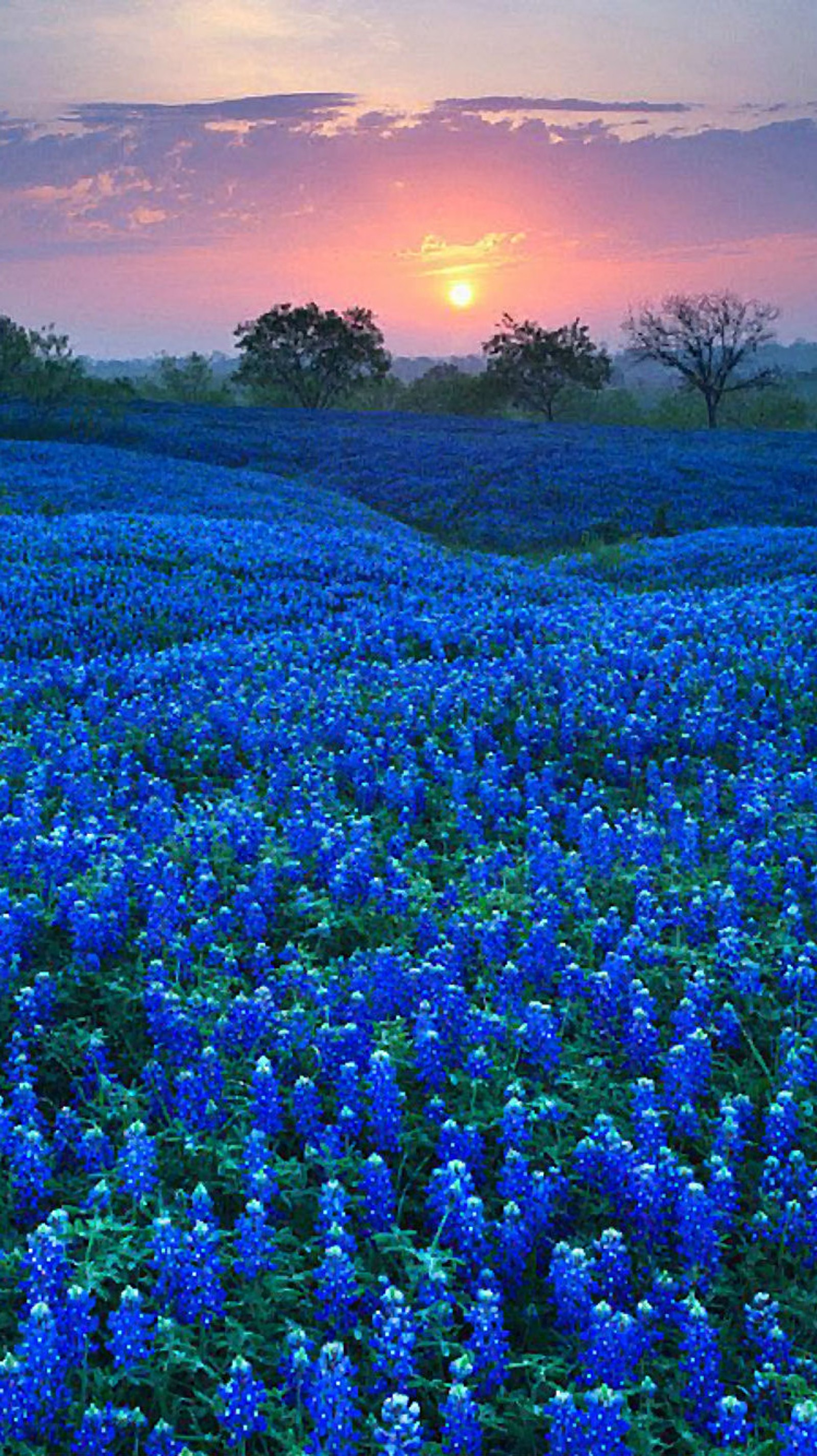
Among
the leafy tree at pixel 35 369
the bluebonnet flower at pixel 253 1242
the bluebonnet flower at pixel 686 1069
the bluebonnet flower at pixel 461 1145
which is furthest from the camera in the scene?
the leafy tree at pixel 35 369

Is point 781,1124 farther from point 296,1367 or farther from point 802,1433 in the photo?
point 296,1367

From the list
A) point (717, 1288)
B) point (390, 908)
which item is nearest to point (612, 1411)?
point (717, 1288)

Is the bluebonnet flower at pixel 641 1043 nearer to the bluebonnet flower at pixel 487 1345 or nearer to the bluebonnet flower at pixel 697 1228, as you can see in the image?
the bluebonnet flower at pixel 697 1228

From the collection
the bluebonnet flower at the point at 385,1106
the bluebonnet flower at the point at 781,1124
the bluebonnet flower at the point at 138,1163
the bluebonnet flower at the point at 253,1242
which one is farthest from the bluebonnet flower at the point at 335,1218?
the bluebonnet flower at the point at 781,1124

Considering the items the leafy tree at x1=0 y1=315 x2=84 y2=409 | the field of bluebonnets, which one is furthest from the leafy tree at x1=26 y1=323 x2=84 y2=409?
the field of bluebonnets

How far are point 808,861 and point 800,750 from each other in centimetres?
210

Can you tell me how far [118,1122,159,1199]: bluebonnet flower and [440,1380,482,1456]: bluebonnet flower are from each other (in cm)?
136

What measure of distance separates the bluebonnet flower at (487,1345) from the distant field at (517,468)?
26185 millimetres

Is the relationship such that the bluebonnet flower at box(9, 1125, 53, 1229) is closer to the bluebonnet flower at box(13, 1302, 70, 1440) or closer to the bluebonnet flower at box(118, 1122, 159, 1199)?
the bluebonnet flower at box(118, 1122, 159, 1199)

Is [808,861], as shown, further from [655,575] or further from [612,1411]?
[655,575]

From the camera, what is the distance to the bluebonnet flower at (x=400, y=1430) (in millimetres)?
3363

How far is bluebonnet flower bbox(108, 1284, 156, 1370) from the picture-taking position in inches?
147

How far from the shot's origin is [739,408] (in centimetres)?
10606

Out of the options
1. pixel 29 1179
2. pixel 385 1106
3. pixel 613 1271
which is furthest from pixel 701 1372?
pixel 29 1179
